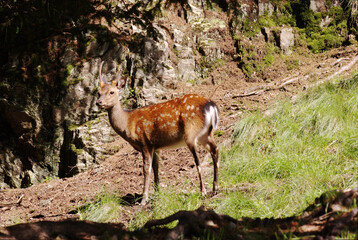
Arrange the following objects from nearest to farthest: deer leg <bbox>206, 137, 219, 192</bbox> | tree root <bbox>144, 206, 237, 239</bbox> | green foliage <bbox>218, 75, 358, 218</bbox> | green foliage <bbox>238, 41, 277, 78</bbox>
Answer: tree root <bbox>144, 206, 237, 239</bbox> → green foliage <bbox>218, 75, 358, 218</bbox> → deer leg <bbox>206, 137, 219, 192</bbox> → green foliage <bbox>238, 41, 277, 78</bbox>

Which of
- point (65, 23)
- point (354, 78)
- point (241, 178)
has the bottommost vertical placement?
point (241, 178)

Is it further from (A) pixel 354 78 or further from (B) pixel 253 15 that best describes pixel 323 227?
(B) pixel 253 15

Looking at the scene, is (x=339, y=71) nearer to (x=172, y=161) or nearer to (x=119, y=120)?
(x=172, y=161)

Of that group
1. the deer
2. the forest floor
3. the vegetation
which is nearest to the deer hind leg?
the deer

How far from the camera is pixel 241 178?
530 cm

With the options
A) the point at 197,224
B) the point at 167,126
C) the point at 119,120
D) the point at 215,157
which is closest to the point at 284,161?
the point at 215,157

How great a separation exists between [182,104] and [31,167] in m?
Answer: 4.46

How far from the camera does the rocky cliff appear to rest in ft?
26.0

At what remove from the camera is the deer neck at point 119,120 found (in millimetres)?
5594

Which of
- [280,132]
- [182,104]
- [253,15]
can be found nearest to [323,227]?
[182,104]

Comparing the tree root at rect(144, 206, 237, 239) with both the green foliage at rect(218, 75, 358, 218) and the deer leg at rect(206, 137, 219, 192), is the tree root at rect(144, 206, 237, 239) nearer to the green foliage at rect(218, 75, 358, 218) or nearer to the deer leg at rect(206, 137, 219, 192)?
the green foliage at rect(218, 75, 358, 218)

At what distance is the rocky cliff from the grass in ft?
8.02

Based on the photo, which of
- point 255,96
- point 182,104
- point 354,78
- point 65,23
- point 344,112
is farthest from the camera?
point 65,23

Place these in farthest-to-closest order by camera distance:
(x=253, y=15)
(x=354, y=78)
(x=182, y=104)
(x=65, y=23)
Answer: (x=253, y=15) → (x=65, y=23) → (x=354, y=78) → (x=182, y=104)
